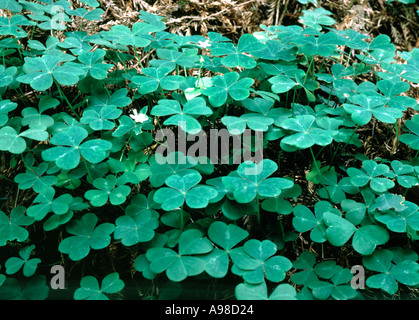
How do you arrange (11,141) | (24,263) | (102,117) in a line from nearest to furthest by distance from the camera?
1. (24,263)
2. (11,141)
3. (102,117)

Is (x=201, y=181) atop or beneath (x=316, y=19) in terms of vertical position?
beneath

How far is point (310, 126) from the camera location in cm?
156

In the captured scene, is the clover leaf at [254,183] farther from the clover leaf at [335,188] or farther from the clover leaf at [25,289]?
the clover leaf at [25,289]

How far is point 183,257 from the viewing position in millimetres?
1294

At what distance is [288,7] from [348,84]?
84cm

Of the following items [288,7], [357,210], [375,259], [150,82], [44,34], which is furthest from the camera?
[288,7]

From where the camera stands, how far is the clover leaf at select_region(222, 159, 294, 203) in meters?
1.35

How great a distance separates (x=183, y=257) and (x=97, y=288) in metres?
0.34

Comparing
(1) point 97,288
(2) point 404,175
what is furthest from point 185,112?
(2) point 404,175

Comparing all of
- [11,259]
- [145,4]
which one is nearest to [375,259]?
[11,259]

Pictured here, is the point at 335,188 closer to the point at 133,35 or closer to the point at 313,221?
the point at 313,221
